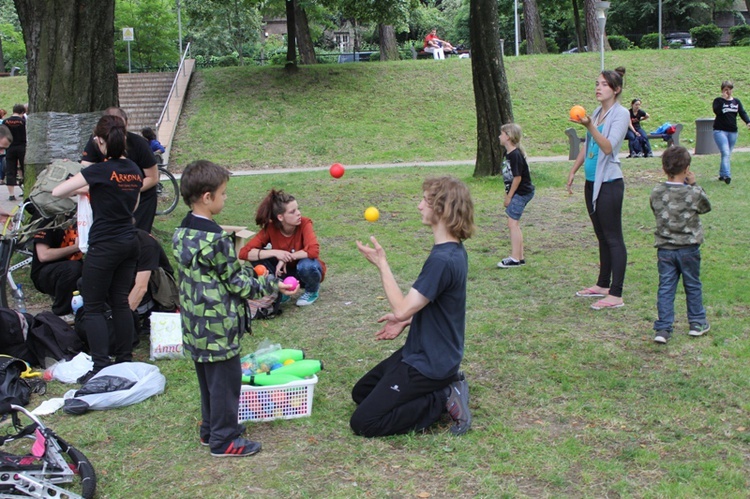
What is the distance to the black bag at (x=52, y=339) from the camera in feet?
18.8

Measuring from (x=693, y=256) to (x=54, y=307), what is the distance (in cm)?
518

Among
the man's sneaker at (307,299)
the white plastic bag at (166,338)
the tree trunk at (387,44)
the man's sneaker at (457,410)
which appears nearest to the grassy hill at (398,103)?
the tree trunk at (387,44)

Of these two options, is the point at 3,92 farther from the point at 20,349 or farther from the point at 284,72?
the point at 20,349

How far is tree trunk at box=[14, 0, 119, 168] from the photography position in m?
7.98

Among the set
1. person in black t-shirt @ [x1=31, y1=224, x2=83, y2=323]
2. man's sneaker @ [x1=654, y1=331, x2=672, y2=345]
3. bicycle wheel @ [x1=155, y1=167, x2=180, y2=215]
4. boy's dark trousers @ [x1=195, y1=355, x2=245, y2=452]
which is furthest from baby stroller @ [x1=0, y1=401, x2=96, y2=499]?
bicycle wheel @ [x1=155, y1=167, x2=180, y2=215]

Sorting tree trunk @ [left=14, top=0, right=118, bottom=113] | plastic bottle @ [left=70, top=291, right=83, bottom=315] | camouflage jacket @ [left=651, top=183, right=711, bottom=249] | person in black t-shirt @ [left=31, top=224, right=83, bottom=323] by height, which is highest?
tree trunk @ [left=14, top=0, right=118, bottom=113]

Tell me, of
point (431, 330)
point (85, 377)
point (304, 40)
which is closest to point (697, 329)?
point (431, 330)

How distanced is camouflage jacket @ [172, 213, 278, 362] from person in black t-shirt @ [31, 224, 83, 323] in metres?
2.65

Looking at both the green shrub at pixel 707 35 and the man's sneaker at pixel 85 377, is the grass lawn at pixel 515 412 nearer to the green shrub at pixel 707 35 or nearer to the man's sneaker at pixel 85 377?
the man's sneaker at pixel 85 377

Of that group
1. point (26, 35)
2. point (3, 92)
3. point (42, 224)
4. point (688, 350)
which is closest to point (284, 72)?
point (3, 92)

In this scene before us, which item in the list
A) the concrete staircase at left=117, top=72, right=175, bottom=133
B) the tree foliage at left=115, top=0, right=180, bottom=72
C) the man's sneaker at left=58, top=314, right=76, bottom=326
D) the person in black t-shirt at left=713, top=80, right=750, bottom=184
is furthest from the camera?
the tree foliage at left=115, top=0, right=180, bottom=72

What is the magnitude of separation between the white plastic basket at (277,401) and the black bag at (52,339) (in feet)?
6.64

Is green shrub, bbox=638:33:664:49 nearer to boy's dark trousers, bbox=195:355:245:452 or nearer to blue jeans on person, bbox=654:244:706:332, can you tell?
blue jeans on person, bbox=654:244:706:332

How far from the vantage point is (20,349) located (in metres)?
5.65
